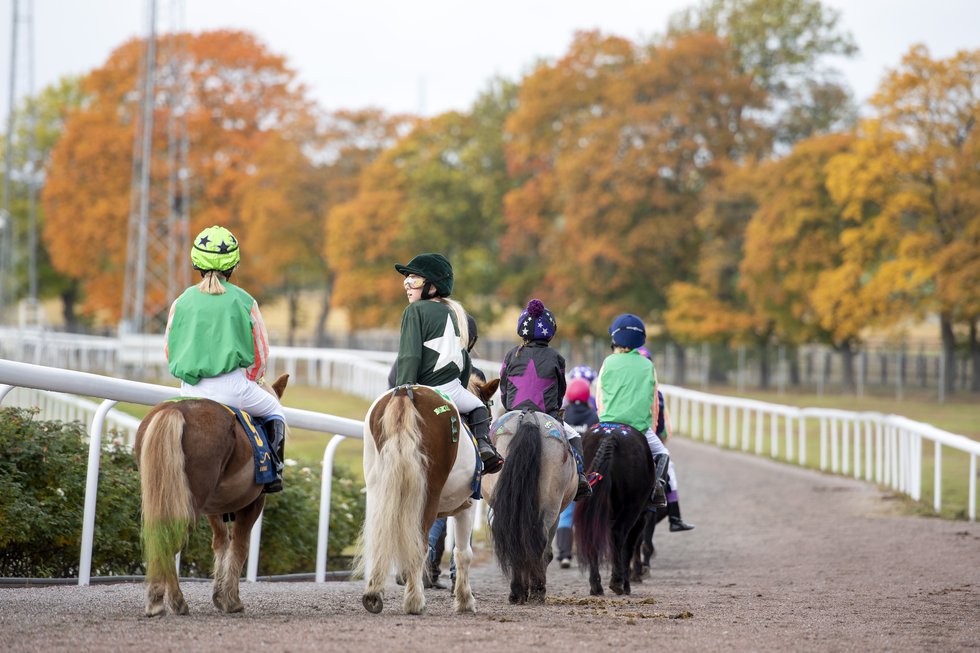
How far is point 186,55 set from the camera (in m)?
49.0

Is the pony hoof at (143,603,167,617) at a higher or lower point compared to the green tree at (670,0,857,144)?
lower

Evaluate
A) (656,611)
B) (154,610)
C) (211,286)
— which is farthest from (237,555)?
(656,611)

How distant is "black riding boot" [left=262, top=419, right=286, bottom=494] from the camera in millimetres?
6320

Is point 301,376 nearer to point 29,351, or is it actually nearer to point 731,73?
point 29,351

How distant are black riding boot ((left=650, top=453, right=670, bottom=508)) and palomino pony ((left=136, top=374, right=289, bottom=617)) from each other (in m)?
3.41

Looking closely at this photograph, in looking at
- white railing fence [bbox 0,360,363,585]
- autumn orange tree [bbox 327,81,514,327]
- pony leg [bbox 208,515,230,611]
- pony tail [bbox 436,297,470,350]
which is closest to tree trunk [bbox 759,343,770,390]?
autumn orange tree [bbox 327,81,514,327]

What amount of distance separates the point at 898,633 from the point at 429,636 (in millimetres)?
2136

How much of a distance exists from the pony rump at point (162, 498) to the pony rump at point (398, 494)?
0.93 meters

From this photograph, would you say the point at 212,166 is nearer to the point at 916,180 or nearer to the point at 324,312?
the point at 324,312

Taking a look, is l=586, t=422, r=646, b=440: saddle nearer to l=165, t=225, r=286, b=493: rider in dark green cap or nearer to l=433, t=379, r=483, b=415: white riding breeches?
l=433, t=379, r=483, b=415: white riding breeches

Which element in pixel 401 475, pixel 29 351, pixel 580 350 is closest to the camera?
pixel 401 475

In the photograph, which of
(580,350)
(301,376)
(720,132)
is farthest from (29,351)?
(720,132)

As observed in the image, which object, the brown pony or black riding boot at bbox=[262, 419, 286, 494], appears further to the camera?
black riding boot at bbox=[262, 419, 286, 494]

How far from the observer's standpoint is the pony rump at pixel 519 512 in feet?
23.5
